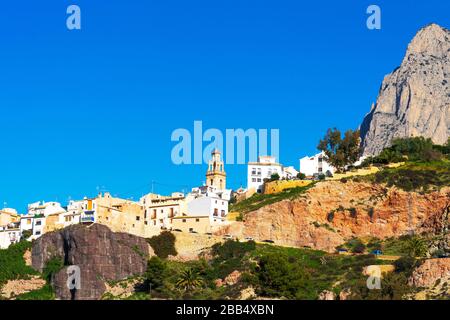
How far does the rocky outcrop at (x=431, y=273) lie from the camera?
7069cm

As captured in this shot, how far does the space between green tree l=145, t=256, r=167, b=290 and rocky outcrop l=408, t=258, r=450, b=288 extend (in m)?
22.4

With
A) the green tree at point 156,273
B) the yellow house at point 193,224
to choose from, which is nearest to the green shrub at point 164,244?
the green tree at point 156,273

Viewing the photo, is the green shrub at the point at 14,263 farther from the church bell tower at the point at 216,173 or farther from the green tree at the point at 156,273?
the church bell tower at the point at 216,173

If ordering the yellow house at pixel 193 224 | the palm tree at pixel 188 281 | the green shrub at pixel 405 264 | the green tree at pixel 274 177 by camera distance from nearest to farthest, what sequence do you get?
the green shrub at pixel 405 264 → the palm tree at pixel 188 281 → the yellow house at pixel 193 224 → the green tree at pixel 274 177

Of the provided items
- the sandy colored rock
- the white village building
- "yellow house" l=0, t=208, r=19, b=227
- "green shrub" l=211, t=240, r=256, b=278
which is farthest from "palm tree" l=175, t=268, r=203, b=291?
the white village building

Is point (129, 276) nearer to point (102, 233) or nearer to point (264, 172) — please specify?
point (102, 233)

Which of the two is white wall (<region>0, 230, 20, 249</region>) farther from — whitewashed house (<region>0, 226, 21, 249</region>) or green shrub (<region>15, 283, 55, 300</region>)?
green shrub (<region>15, 283, 55, 300</region>)

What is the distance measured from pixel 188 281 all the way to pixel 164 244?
9.18 meters

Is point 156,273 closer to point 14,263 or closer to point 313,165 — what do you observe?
point 14,263

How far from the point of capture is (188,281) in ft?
248

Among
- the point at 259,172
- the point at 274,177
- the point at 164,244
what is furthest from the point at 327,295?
the point at 259,172

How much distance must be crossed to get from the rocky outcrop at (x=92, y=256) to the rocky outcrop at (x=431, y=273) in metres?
26.0
